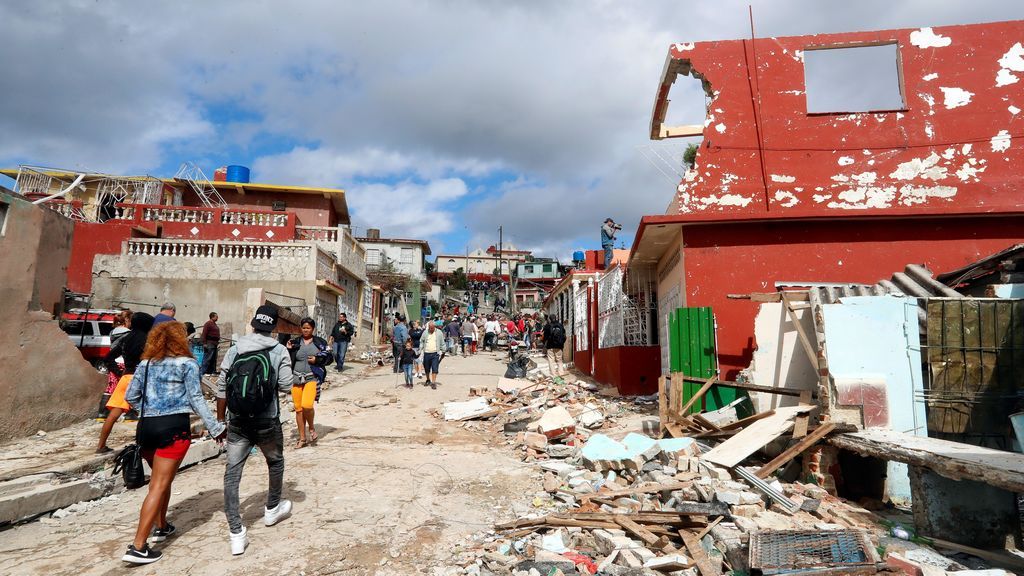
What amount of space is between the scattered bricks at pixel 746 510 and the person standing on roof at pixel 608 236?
41.7ft

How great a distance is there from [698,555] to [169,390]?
408cm

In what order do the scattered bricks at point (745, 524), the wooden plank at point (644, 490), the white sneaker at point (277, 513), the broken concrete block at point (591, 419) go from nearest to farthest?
the scattered bricks at point (745, 524), the white sneaker at point (277, 513), the wooden plank at point (644, 490), the broken concrete block at point (591, 419)

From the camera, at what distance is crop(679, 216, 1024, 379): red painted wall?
8.74m

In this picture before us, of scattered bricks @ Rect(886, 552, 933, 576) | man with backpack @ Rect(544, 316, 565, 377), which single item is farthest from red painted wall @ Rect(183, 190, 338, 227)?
scattered bricks @ Rect(886, 552, 933, 576)

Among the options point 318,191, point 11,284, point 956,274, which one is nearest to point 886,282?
point 956,274

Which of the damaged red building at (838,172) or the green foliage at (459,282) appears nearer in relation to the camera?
the damaged red building at (838,172)

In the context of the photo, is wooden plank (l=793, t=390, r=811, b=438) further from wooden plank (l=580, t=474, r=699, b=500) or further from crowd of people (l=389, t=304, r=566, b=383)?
crowd of people (l=389, t=304, r=566, b=383)

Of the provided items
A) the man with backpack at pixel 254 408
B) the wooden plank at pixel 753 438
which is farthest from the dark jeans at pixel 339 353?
the wooden plank at pixel 753 438

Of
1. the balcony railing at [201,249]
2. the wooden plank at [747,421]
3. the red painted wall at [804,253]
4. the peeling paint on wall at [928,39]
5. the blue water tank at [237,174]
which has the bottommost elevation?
the wooden plank at [747,421]

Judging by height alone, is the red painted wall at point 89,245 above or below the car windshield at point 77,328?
above

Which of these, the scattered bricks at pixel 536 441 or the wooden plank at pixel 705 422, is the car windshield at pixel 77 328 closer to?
the scattered bricks at pixel 536 441

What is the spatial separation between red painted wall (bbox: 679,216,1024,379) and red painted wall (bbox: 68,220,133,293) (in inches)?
634

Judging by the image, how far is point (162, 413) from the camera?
390cm

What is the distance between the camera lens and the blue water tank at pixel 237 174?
80.7 ft
